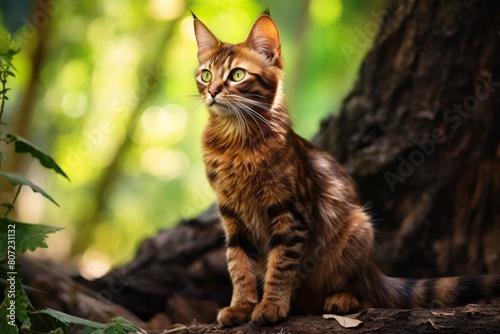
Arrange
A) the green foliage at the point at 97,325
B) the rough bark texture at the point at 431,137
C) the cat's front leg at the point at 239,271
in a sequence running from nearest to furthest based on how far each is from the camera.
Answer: the green foliage at the point at 97,325
the cat's front leg at the point at 239,271
the rough bark texture at the point at 431,137

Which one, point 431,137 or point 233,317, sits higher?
point 431,137

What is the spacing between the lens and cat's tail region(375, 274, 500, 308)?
2480 millimetres

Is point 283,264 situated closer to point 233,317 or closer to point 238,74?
point 233,317

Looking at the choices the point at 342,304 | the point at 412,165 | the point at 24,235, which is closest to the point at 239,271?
the point at 342,304

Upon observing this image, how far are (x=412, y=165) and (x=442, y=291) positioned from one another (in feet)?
3.60

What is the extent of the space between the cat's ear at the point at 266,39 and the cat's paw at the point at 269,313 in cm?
105

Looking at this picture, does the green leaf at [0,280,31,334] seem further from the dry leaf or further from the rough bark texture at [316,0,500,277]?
the rough bark texture at [316,0,500,277]

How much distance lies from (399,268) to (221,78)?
77.6 inches

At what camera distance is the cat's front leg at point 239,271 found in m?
2.35

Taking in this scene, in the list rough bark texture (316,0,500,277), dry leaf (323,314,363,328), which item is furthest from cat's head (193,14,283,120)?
rough bark texture (316,0,500,277)

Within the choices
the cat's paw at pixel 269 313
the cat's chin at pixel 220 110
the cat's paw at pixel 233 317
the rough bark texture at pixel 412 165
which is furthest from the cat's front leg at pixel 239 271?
the rough bark texture at pixel 412 165

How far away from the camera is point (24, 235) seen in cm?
208

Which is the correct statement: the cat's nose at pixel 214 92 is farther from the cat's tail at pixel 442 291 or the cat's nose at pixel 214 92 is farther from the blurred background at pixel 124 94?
the blurred background at pixel 124 94

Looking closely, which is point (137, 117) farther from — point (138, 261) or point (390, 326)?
point (390, 326)
